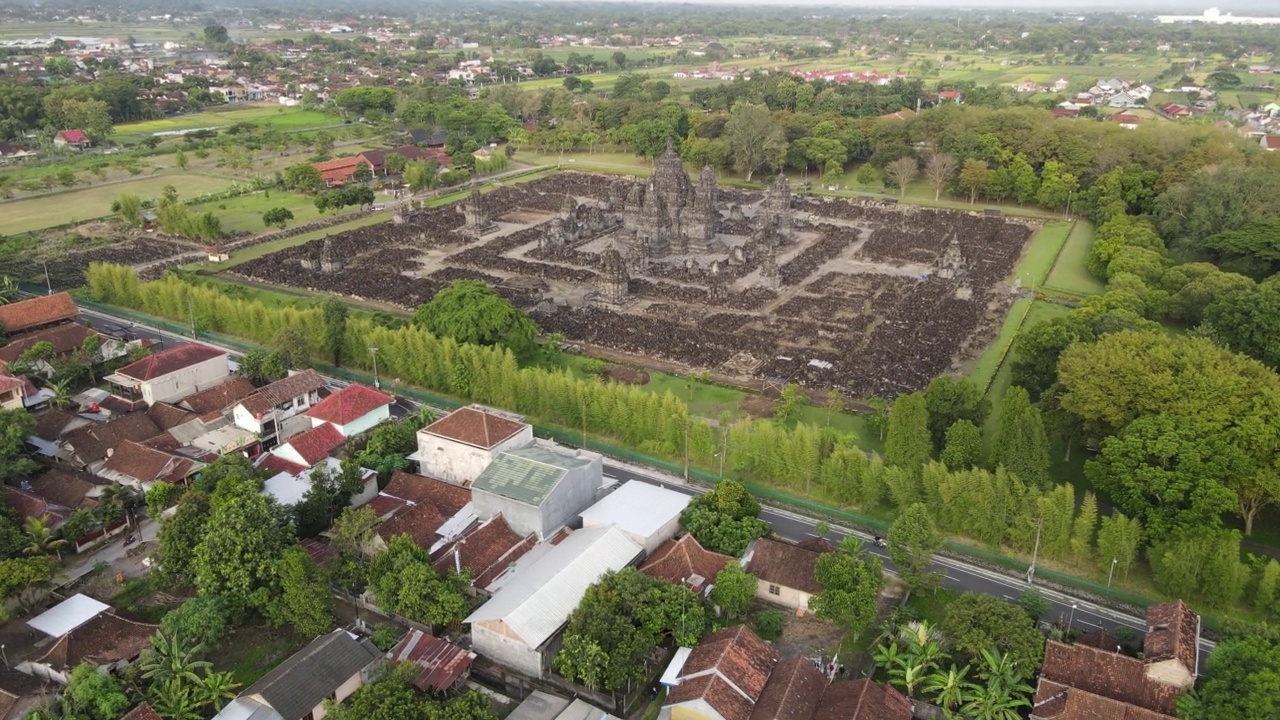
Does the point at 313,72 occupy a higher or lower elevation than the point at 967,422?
higher

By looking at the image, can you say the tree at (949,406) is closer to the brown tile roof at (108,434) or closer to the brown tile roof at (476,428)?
the brown tile roof at (476,428)

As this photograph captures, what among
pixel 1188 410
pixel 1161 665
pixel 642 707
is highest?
pixel 1188 410

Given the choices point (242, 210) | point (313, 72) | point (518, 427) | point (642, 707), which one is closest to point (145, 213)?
point (242, 210)

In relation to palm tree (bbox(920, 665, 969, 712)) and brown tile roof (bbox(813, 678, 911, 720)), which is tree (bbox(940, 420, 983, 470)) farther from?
brown tile roof (bbox(813, 678, 911, 720))

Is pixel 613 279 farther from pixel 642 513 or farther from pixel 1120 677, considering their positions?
pixel 1120 677

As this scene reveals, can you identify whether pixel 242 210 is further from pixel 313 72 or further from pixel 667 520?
pixel 313 72

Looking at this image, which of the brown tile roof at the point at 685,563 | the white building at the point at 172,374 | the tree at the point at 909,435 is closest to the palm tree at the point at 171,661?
the brown tile roof at the point at 685,563

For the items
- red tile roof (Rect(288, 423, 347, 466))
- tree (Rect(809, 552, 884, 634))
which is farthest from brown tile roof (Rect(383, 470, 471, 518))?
tree (Rect(809, 552, 884, 634))

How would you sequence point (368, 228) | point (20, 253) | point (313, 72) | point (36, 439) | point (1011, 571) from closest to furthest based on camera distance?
point (1011, 571) → point (36, 439) → point (20, 253) → point (368, 228) → point (313, 72)

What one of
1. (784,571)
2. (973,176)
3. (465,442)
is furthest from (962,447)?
(973,176)
